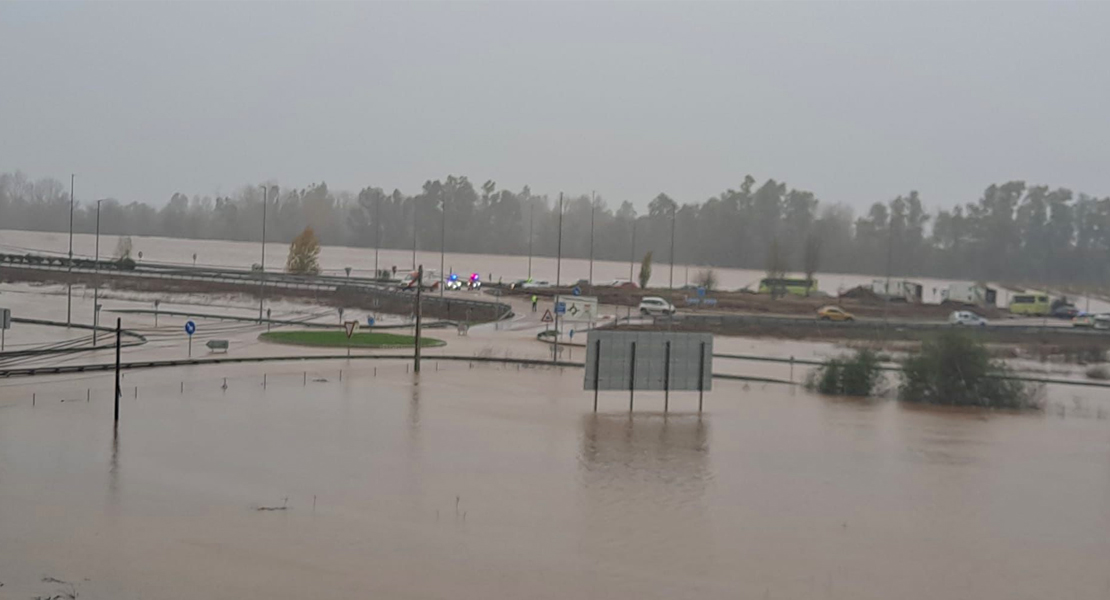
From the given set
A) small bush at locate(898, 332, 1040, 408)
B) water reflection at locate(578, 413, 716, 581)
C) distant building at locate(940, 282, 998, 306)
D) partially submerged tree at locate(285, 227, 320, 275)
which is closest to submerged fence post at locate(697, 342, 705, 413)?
water reflection at locate(578, 413, 716, 581)

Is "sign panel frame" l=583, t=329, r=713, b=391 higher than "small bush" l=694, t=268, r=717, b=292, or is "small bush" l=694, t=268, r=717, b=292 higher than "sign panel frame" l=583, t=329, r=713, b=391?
"small bush" l=694, t=268, r=717, b=292

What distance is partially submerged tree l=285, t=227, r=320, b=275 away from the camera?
85.2 m

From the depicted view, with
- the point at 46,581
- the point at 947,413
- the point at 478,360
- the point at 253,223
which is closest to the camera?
the point at 46,581

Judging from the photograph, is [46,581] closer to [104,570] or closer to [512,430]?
[104,570]

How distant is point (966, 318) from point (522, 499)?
3912 centimetres

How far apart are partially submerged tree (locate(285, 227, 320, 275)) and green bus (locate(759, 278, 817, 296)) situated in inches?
1302

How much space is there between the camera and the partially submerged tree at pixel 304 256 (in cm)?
8519

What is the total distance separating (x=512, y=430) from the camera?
22.8m

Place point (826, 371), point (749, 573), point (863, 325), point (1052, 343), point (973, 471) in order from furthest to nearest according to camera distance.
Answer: point (863, 325), point (1052, 343), point (826, 371), point (973, 471), point (749, 573)

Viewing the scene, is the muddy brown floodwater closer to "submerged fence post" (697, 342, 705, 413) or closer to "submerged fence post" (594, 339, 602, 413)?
"submerged fence post" (697, 342, 705, 413)

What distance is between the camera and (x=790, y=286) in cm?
7625

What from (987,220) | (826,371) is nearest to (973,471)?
(826,371)

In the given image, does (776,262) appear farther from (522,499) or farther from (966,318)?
(522,499)

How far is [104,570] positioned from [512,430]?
37.1 feet
